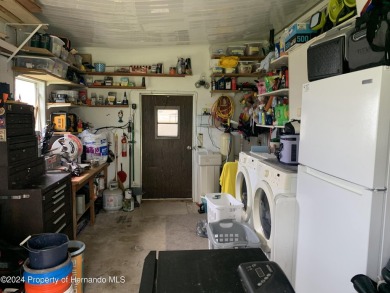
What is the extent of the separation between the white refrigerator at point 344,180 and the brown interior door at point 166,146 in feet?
9.83

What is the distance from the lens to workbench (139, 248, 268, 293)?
2.92ft

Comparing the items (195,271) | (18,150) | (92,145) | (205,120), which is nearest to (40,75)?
(92,145)

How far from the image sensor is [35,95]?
3336 mm

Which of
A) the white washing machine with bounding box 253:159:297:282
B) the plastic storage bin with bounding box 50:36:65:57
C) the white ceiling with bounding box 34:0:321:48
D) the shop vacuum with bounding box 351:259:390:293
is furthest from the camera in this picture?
the plastic storage bin with bounding box 50:36:65:57

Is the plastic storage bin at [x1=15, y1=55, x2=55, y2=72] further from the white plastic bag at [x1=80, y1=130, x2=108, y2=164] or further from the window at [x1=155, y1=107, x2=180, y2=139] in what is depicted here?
the window at [x1=155, y1=107, x2=180, y2=139]

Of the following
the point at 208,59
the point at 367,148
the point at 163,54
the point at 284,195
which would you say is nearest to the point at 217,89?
the point at 208,59

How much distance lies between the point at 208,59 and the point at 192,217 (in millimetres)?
2531

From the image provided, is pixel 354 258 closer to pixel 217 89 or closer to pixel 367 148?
pixel 367 148

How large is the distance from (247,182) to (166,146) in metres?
2.09

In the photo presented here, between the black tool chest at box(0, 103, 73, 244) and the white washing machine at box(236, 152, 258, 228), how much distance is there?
1731 millimetres

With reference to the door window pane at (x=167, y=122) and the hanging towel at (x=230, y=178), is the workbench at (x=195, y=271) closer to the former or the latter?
the hanging towel at (x=230, y=178)

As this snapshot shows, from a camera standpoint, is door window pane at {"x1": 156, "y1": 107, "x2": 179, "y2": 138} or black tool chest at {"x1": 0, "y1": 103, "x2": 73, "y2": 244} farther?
door window pane at {"x1": 156, "y1": 107, "x2": 179, "y2": 138}

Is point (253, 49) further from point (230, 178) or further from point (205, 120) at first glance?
point (230, 178)

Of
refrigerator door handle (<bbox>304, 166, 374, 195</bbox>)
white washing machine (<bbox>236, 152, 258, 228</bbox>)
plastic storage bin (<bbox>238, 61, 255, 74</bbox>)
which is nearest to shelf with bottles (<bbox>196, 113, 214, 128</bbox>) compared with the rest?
plastic storage bin (<bbox>238, 61, 255, 74</bbox>)
